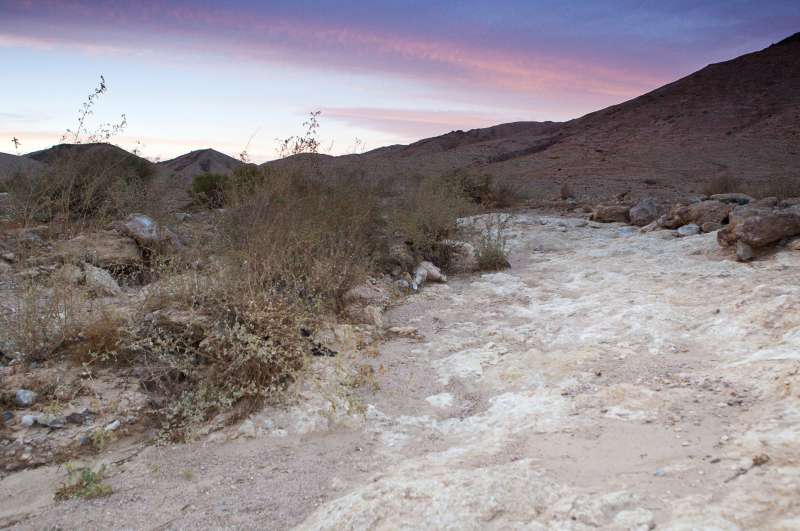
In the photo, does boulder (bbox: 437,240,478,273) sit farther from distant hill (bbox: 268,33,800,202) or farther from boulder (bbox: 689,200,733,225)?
boulder (bbox: 689,200,733,225)

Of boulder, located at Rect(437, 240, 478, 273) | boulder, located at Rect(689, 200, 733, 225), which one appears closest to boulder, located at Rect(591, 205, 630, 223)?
boulder, located at Rect(689, 200, 733, 225)

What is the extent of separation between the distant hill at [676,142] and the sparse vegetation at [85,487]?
6.97 meters

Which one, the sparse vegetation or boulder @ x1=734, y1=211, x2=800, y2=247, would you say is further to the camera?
boulder @ x1=734, y1=211, x2=800, y2=247

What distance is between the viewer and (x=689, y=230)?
698 cm

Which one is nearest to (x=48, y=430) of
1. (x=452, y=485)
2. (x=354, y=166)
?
(x=452, y=485)

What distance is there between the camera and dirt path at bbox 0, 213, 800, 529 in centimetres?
190

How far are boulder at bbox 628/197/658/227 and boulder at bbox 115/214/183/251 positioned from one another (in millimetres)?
6368

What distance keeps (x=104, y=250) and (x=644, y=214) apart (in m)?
7.16

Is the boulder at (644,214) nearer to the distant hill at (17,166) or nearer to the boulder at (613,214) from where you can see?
the boulder at (613,214)

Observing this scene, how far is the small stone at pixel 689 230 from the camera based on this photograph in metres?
6.91

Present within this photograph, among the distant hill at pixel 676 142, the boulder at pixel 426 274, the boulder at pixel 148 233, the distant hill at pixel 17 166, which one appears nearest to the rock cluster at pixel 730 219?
the boulder at pixel 426 274

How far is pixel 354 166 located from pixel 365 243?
168 cm

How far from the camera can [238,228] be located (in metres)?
4.99

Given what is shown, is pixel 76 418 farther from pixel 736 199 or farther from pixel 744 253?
pixel 736 199
